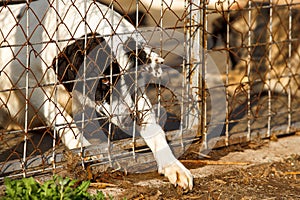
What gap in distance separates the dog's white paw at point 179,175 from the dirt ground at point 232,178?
3cm

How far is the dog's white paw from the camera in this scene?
3.58 metres

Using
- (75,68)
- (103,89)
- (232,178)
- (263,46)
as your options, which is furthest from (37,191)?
(263,46)

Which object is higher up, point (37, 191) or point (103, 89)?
point (103, 89)

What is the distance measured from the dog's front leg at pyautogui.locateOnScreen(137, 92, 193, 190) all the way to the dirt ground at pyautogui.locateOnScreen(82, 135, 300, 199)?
7 cm

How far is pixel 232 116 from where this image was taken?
4.89 metres

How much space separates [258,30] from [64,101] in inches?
111

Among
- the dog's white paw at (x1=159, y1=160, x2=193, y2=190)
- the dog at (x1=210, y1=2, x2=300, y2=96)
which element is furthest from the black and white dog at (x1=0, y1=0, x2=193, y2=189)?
the dog at (x1=210, y1=2, x2=300, y2=96)

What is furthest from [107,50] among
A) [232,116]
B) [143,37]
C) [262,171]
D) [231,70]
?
[231,70]

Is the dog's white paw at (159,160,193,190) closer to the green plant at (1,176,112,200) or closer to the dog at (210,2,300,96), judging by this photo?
the green plant at (1,176,112,200)

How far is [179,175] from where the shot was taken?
11.8ft

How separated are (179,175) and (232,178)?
354mm

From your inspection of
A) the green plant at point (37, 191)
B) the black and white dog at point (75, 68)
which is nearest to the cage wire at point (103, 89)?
the black and white dog at point (75, 68)

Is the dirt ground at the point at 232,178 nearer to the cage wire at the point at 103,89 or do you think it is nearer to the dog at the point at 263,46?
the cage wire at the point at 103,89

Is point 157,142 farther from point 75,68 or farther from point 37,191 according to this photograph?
point 37,191
